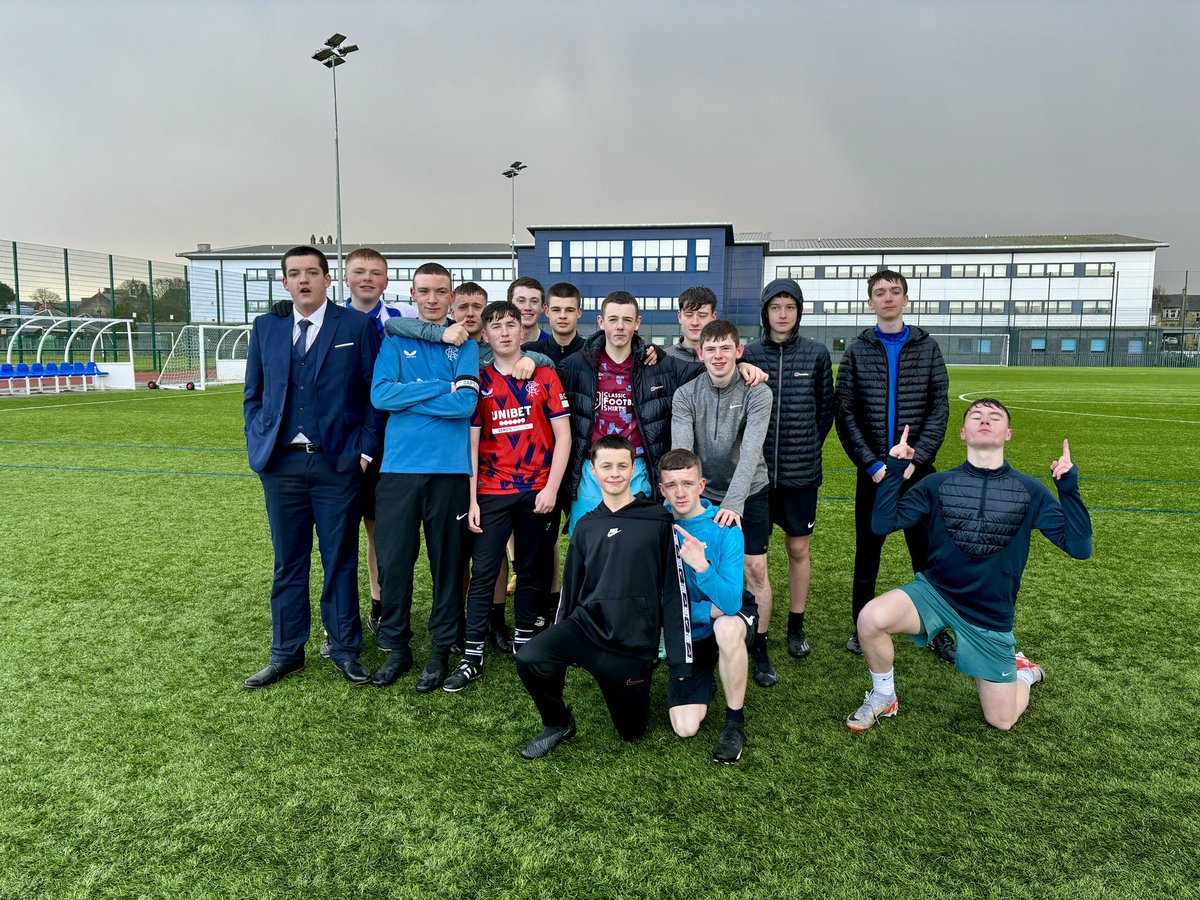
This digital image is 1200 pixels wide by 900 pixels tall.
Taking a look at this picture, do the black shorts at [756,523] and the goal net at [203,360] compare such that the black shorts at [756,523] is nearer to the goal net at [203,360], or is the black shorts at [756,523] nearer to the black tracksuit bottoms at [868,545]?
the black tracksuit bottoms at [868,545]

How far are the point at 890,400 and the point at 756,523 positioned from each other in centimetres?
107

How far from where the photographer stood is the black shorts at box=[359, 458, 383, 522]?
12.2 feet

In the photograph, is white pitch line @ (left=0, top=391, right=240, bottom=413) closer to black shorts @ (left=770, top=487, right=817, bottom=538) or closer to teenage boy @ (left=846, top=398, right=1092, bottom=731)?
black shorts @ (left=770, top=487, right=817, bottom=538)

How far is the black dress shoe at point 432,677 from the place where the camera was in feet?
11.6

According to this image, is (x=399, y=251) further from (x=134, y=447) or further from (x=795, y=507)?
(x=795, y=507)

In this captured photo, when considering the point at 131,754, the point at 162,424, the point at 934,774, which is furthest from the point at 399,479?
the point at 162,424

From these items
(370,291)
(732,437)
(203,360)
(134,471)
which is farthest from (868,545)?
(203,360)

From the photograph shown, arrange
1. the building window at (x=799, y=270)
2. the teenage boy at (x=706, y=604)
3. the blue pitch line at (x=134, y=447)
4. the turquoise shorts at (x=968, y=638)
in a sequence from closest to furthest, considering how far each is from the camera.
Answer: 1. the teenage boy at (x=706, y=604)
2. the turquoise shorts at (x=968, y=638)
3. the blue pitch line at (x=134, y=447)
4. the building window at (x=799, y=270)

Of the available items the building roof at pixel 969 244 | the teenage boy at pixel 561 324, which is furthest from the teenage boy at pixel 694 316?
the building roof at pixel 969 244

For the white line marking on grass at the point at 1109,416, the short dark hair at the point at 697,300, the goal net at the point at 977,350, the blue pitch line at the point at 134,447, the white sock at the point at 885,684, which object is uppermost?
the goal net at the point at 977,350

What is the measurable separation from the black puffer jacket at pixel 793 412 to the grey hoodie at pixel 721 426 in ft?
0.81

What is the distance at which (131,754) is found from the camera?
9.65 ft

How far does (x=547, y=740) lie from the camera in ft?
9.84

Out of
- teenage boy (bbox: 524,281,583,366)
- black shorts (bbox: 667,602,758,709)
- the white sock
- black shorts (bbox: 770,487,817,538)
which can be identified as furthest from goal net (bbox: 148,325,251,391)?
the white sock
